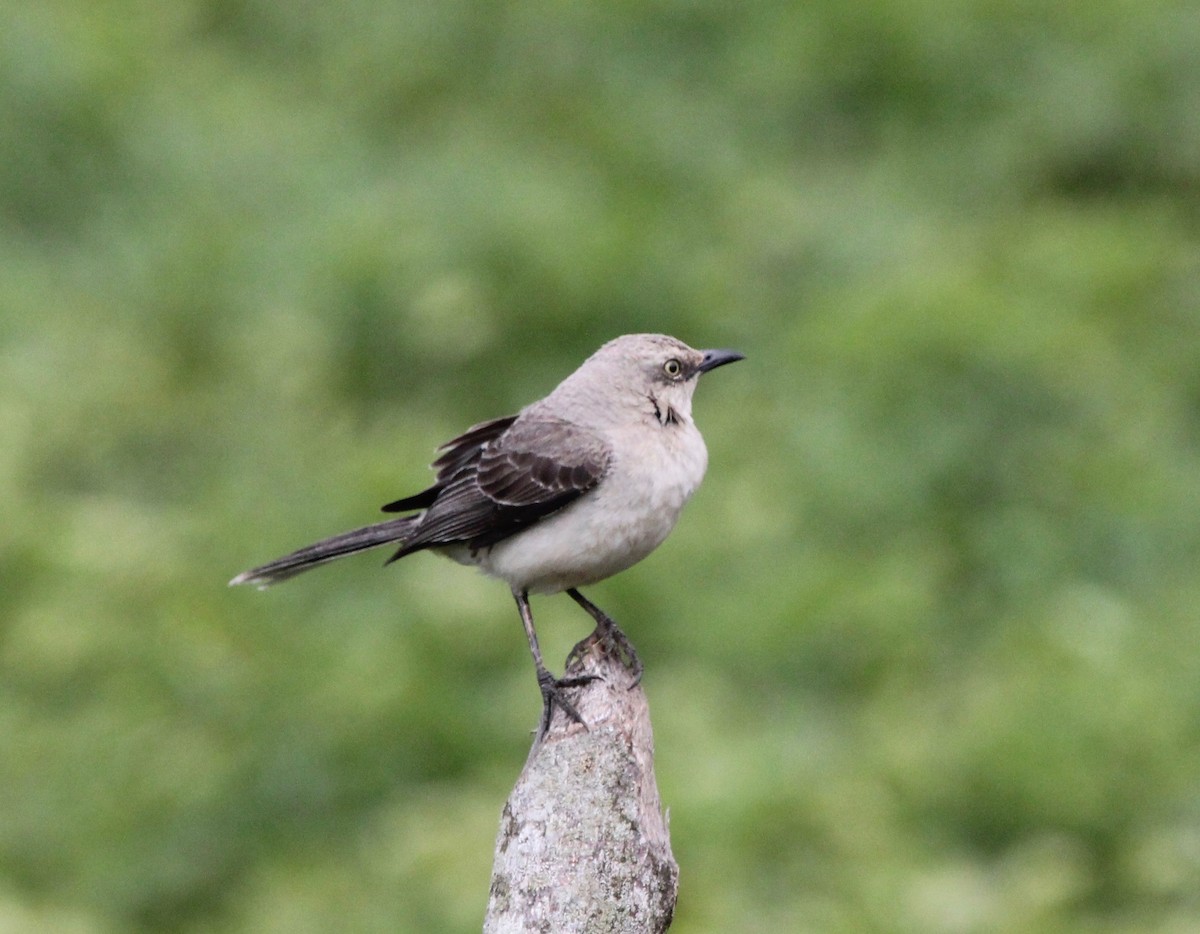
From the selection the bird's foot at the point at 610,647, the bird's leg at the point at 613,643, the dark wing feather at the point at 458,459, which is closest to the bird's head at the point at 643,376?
the dark wing feather at the point at 458,459

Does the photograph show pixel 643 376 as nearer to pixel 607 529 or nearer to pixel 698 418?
pixel 607 529

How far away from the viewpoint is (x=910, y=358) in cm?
1076

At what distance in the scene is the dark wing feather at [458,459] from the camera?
19.8 feet

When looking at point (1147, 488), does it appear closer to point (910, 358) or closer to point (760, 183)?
point (910, 358)

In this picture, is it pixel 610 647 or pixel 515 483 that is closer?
pixel 610 647

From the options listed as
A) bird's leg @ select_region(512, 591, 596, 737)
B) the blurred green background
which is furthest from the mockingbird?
the blurred green background

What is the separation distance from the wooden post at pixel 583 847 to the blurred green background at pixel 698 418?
160 inches

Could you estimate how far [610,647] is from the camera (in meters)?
4.93

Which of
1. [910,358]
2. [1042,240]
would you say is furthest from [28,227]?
[1042,240]

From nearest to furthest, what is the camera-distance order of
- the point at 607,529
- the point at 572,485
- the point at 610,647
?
1. the point at 610,647
2. the point at 607,529
3. the point at 572,485

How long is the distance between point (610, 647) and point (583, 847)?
1.71 metres

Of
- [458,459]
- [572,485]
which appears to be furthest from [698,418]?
[572,485]

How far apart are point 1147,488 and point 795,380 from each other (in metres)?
2.23

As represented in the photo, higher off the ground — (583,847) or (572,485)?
(572,485)
